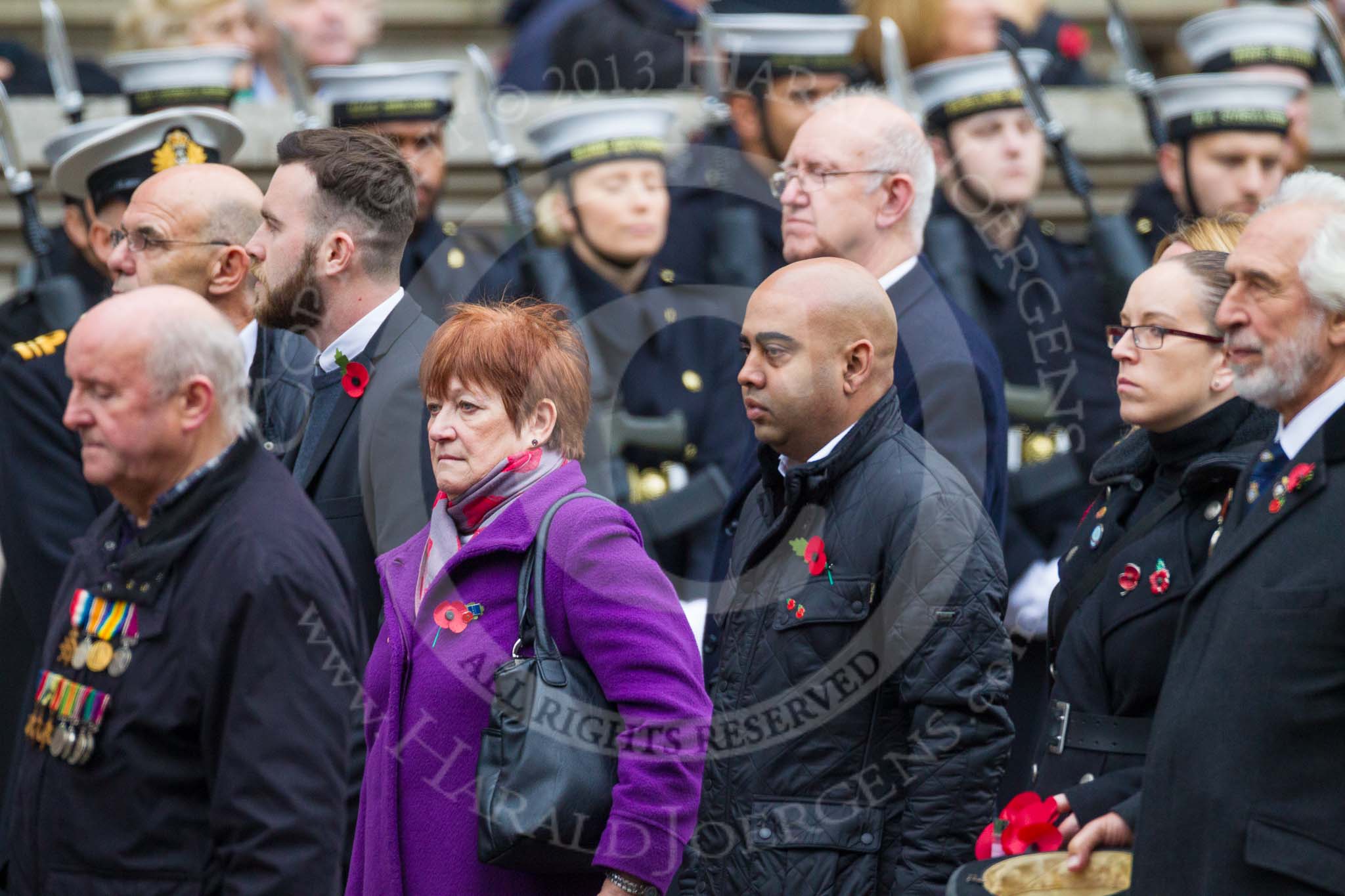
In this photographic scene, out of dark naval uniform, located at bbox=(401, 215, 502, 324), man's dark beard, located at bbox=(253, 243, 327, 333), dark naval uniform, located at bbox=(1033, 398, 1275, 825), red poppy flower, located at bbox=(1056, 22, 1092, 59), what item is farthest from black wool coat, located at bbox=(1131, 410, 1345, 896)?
red poppy flower, located at bbox=(1056, 22, 1092, 59)

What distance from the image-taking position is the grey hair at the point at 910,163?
482 centimetres

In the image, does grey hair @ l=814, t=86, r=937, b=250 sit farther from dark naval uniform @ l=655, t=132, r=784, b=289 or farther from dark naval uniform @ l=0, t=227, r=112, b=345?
dark naval uniform @ l=0, t=227, r=112, b=345

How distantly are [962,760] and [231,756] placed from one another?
1390mm

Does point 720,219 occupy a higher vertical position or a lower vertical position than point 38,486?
higher

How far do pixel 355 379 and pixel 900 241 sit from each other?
54.5 inches

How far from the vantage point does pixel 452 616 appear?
3.63 meters

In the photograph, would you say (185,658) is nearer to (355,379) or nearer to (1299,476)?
(355,379)

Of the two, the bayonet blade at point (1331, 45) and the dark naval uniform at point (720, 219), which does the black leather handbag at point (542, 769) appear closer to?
the dark naval uniform at point (720, 219)

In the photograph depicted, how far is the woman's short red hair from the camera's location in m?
3.73

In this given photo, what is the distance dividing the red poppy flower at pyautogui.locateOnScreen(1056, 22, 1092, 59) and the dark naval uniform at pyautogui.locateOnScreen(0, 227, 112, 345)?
431 centimetres

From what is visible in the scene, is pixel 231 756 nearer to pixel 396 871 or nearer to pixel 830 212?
pixel 396 871

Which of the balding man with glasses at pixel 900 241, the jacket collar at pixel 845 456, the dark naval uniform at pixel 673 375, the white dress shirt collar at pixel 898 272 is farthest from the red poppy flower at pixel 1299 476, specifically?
the dark naval uniform at pixel 673 375

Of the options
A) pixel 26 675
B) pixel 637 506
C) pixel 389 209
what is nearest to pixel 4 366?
pixel 26 675

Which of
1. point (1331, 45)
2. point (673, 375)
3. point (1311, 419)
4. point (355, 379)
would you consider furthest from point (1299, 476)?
point (1331, 45)
